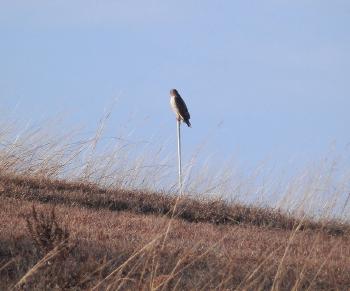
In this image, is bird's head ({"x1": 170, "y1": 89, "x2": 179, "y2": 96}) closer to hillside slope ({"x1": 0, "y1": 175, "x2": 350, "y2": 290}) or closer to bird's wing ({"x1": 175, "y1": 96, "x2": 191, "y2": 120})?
bird's wing ({"x1": 175, "y1": 96, "x2": 191, "y2": 120})

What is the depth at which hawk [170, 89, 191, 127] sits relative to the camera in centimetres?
931

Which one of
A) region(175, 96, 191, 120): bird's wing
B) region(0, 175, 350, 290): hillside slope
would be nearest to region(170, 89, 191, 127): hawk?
region(175, 96, 191, 120): bird's wing

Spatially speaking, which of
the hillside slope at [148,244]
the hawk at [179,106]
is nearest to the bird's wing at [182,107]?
the hawk at [179,106]

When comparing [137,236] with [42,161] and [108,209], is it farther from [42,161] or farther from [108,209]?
[42,161]

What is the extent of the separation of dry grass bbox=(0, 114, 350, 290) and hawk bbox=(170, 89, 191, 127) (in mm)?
1046

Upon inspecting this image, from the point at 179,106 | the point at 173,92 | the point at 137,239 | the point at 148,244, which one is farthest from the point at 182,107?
the point at 148,244

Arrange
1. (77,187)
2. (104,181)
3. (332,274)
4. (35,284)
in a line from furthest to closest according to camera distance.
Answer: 1. (104,181)
2. (77,187)
3. (332,274)
4. (35,284)

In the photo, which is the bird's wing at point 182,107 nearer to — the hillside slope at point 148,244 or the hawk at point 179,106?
the hawk at point 179,106

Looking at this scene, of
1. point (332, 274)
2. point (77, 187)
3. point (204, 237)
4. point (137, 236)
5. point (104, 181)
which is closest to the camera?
point (332, 274)

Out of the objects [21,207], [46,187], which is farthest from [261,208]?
[21,207]

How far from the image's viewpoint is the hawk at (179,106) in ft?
30.6

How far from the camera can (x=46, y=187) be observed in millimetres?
8438

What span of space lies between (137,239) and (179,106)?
3511mm

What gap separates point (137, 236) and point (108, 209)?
186 centimetres
